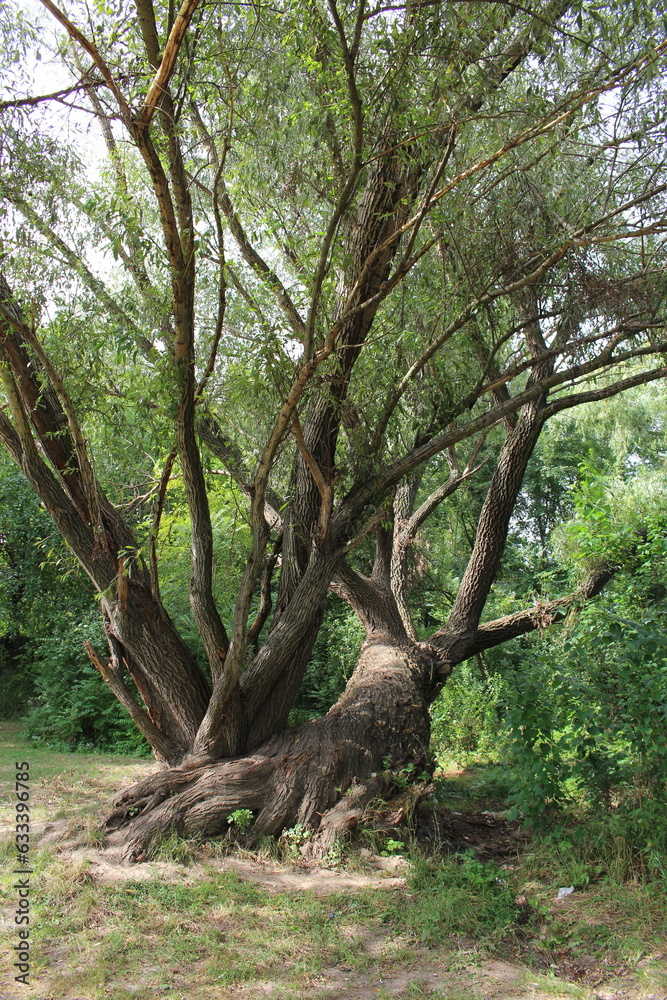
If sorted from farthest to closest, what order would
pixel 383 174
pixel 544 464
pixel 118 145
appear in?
pixel 544 464
pixel 118 145
pixel 383 174

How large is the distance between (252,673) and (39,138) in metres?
3.88

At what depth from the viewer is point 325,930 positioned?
138 inches

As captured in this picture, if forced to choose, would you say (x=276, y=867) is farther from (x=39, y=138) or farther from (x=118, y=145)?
(x=118, y=145)

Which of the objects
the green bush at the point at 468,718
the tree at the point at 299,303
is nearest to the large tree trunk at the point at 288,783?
the tree at the point at 299,303

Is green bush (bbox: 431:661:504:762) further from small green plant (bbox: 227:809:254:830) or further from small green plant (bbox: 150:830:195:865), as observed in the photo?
small green plant (bbox: 150:830:195:865)

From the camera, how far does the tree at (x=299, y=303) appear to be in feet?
12.7

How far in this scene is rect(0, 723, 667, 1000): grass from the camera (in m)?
3.04

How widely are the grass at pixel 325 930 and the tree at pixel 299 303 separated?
522 millimetres

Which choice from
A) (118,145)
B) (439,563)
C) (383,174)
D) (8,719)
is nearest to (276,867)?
(383,174)

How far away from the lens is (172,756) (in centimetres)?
523

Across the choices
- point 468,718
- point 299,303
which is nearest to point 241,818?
point 299,303

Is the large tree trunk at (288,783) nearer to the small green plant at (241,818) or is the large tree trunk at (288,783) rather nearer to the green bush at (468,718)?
the small green plant at (241,818)

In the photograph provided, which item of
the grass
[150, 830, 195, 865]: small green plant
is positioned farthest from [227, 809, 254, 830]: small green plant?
[150, 830, 195, 865]: small green plant

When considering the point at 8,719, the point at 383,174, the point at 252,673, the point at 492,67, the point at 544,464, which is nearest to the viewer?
the point at 492,67
